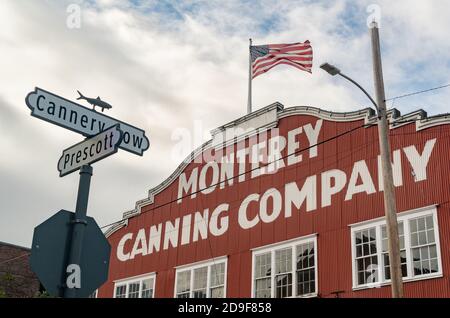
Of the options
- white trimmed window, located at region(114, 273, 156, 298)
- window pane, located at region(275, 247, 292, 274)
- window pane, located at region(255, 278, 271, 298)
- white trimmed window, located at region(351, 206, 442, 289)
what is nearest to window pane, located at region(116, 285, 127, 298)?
white trimmed window, located at region(114, 273, 156, 298)

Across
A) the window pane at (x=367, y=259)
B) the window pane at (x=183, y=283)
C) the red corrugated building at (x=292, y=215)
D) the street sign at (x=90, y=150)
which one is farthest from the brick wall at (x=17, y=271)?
the street sign at (x=90, y=150)

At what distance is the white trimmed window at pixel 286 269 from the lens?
2138 centimetres

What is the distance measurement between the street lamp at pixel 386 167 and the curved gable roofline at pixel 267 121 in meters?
4.67

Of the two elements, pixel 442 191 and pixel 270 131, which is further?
pixel 270 131

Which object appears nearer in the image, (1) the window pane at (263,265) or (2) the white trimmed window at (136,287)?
(1) the window pane at (263,265)

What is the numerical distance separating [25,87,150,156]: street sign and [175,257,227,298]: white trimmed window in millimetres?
16802

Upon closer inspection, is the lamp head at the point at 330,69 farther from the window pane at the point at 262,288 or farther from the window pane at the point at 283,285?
the window pane at the point at 262,288
